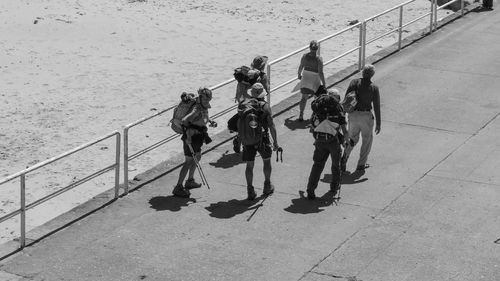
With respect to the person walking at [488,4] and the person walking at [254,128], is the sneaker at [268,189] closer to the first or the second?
the person walking at [254,128]

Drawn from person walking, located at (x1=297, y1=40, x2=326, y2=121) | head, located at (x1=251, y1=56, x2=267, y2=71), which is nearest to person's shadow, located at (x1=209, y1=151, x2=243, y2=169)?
head, located at (x1=251, y1=56, x2=267, y2=71)

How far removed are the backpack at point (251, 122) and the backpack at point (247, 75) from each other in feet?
5.72

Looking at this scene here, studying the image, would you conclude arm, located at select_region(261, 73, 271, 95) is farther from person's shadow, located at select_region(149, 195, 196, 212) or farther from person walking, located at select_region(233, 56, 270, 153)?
person's shadow, located at select_region(149, 195, 196, 212)

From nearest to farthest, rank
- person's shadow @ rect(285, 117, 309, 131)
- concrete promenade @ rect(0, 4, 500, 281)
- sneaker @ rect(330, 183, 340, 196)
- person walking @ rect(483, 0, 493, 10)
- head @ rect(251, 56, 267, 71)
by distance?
concrete promenade @ rect(0, 4, 500, 281)
sneaker @ rect(330, 183, 340, 196)
head @ rect(251, 56, 267, 71)
person's shadow @ rect(285, 117, 309, 131)
person walking @ rect(483, 0, 493, 10)

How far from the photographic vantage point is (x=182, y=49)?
28266 millimetres

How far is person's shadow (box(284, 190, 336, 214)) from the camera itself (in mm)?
15844

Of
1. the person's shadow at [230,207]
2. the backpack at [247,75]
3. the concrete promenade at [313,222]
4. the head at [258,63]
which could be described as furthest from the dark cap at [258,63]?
the person's shadow at [230,207]

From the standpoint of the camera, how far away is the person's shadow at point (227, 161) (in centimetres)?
1767

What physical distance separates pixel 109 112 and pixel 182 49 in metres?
5.19

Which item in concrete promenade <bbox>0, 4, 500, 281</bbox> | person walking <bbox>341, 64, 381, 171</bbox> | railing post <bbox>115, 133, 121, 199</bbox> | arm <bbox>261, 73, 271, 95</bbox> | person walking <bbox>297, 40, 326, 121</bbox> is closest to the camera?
concrete promenade <bbox>0, 4, 500, 281</bbox>

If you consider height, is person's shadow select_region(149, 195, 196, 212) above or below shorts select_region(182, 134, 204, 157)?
below

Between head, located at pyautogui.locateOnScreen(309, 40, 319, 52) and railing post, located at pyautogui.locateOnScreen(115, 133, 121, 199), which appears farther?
head, located at pyautogui.locateOnScreen(309, 40, 319, 52)

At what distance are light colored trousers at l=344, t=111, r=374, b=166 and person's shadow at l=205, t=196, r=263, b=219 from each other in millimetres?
1779

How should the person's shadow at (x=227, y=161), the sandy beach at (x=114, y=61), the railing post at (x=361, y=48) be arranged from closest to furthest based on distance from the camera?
the person's shadow at (x=227, y=161)
the sandy beach at (x=114, y=61)
the railing post at (x=361, y=48)
